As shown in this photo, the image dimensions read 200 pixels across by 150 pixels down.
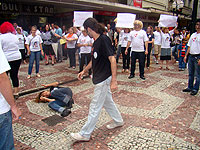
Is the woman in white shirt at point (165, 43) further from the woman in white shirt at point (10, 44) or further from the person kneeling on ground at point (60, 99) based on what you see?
the woman in white shirt at point (10, 44)

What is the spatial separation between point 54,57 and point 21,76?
3397 millimetres

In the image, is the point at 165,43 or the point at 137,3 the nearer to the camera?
the point at 165,43

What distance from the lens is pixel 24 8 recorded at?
14.4 meters

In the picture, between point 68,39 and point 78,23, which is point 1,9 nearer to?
point 68,39

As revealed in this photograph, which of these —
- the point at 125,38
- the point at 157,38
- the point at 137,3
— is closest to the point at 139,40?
the point at 125,38

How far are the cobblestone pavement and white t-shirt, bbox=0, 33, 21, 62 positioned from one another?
127 centimetres

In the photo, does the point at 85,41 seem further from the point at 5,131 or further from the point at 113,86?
the point at 5,131

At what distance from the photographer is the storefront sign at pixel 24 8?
42.9 ft

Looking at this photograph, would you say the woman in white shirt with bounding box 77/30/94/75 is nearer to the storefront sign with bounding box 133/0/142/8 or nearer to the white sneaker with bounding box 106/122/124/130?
Result: the white sneaker with bounding box 106/122/124/130

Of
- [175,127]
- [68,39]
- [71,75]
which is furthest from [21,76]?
[175,127]

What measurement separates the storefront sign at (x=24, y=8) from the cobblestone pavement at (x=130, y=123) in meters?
8.99

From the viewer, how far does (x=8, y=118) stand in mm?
1979

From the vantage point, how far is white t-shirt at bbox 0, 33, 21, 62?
16.8 ft

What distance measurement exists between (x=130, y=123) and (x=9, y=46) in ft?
12.4
